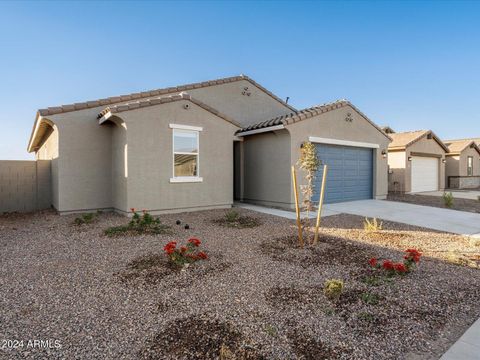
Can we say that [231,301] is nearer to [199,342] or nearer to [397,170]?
[199,342]

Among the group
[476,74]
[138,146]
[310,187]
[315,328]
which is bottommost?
[315,328]

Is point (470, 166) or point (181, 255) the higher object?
point (470, 166)

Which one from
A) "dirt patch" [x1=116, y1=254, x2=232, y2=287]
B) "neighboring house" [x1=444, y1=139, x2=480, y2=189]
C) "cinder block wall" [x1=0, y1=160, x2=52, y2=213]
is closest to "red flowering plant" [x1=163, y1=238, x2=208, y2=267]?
"dirt patch" [x1=116, y1=254, x2=232, y2=287]

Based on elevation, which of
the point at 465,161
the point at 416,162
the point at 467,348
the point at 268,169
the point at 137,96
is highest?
the point at 137,96

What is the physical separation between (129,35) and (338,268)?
42.4ft

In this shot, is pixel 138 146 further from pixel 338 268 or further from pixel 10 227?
pixel 338 268

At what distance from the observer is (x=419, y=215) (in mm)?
10367

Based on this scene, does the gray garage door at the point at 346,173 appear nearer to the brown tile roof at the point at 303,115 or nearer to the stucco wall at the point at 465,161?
the brown tile roof at the point at 303,115

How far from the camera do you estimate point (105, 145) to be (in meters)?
10.5

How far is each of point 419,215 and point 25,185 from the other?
15278mm

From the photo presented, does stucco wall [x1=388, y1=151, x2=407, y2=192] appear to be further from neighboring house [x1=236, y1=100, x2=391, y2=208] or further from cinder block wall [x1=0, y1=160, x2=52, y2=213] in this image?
cinder block wall [x1=0, y1=160, x2=52, y2=213]

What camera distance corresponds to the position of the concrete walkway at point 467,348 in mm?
2656

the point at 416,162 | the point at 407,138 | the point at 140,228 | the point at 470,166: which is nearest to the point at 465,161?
the point at 470,166

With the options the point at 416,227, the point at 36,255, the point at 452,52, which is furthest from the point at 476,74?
the point at 36,255
